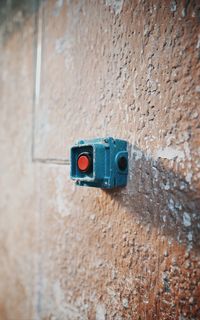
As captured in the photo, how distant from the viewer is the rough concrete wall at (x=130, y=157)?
60cm

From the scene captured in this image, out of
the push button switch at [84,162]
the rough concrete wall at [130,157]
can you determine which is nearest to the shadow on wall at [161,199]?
the rough concrete wall at [130,157]

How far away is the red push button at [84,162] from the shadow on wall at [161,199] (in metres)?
0.12

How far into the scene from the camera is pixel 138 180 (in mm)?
692

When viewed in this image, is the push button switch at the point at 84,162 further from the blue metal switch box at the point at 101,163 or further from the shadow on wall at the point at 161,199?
the shadow on wall at the point at 161,199

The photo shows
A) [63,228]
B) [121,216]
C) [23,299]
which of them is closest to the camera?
[121,216]

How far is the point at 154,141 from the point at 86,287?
55 cm

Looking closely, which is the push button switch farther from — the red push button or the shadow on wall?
the shadow on wall

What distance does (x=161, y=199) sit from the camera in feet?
2.09

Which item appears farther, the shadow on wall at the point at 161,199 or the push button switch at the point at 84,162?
the push button switch at the point at 84,162

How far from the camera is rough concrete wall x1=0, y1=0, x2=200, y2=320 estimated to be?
60cm

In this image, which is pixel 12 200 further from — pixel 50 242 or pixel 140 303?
pixel 140 303

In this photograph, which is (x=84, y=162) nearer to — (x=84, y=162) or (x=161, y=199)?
(x=84, y=162)

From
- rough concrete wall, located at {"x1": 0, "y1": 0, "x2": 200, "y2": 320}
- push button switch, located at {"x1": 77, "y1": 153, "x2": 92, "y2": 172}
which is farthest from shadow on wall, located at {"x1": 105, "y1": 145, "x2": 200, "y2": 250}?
push button switch, located at {"x1": 77, "y1": 153, "x2": 92, "y2": 172}

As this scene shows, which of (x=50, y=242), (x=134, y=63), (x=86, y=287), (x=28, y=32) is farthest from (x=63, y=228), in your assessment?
(x=28, y=32)
